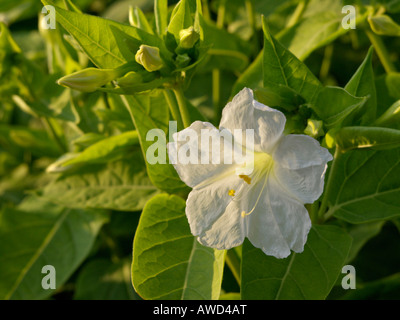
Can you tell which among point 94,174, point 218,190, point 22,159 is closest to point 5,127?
point 22,159

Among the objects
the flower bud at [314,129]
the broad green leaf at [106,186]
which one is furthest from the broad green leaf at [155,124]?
the flower bud at [314,129]

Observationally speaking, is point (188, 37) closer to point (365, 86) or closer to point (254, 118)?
point (254, 118)

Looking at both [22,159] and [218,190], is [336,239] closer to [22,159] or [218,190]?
[218,190]

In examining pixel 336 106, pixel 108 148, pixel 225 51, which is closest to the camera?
pixel 336 106

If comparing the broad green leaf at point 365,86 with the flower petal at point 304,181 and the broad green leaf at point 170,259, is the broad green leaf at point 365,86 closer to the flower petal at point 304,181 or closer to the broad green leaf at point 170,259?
the flower petal at point 304,181

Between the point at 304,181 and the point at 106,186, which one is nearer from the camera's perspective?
the point at 304,181

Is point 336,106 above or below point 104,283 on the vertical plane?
above

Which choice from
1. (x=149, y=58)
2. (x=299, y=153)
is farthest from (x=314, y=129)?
(x=149, y=58)
